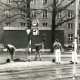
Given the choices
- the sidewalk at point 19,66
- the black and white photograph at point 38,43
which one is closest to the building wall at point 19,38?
the black and white photograph at point 38,43

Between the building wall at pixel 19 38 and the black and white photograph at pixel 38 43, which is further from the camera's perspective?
the building wall at pixel 19 38

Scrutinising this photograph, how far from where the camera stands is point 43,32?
188ft

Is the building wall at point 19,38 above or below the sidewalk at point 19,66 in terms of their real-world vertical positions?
above

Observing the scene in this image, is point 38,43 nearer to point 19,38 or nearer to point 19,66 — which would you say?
point 19,38

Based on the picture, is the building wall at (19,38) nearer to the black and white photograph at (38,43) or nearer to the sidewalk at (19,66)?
the black and white photograph at (38,43)

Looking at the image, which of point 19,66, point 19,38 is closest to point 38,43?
point 19,38

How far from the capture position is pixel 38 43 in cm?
5481

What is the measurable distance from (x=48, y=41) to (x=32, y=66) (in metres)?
33.5

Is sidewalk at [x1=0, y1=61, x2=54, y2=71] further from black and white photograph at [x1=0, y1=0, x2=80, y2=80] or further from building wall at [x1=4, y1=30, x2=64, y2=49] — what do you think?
building wall at [x1=4, y1=30, x2=64, y2=49]

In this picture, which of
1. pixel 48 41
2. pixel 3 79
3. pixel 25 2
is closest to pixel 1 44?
pixel 48 41

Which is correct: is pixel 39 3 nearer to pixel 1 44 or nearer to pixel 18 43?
pixel 1 44

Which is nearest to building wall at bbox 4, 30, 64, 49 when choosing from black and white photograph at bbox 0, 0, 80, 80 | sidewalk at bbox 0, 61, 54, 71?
black and white photograph at bbox 0, 0, 80, 80

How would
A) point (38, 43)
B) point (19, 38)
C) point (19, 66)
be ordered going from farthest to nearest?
1. point (19, 38)
2. point (38, 43)
3. point (19, 66)

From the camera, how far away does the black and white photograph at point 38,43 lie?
60.6 ft
